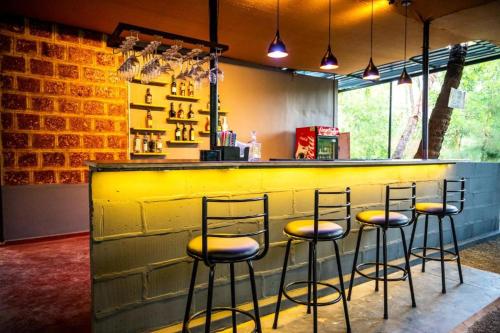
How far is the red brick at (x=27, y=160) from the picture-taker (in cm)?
422

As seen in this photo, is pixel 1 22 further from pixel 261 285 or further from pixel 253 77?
pixel 261 285

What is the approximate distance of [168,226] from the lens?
2.12m

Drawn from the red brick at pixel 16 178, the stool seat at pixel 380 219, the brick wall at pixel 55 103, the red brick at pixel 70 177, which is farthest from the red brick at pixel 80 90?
the stool seat at pixel 380 219

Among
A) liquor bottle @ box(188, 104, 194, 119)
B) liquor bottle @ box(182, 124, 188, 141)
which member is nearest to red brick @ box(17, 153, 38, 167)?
liquor bottle @ box(182, 124, 188, 141)

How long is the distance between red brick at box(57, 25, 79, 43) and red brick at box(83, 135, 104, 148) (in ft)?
4.34

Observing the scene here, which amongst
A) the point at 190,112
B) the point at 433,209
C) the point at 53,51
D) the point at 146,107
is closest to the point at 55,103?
the point at 53,51

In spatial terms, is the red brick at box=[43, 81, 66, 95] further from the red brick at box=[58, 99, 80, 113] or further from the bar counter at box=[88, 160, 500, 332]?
the bar counter at box=[88, 160, 500, 332]

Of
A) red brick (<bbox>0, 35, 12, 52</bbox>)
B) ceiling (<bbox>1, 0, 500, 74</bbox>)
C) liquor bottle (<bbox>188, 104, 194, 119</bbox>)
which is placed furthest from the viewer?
liquor bottle (<bbox>188, 104, 194, 119</bbox>)

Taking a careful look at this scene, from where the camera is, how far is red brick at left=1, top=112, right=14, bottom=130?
4.09 metres

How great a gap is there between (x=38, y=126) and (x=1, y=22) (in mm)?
1318

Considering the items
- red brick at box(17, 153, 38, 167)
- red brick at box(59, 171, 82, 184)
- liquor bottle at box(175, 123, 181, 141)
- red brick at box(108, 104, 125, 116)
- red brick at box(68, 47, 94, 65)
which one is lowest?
red brick at box(59, 171, 82, 184)

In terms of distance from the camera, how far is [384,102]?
43.7ft

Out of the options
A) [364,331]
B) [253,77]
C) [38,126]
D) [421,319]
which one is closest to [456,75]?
[253,77]

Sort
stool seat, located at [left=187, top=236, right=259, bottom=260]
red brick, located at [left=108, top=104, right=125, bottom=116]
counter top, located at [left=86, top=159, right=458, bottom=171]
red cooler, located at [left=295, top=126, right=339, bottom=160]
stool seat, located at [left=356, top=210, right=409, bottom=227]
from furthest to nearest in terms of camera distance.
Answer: red cooler, located at [left=295, top=126, right=339, bottom=160], red brick, located at [left=108, top=104, right=125, bottom=116], stool seat, located at [left=356, top=210, right=409, bottom=227], counter top, located at [left=86, top=159, right=458, bottom=171], stool seat, located at [left=187, top=236, right=259, bottom=260]
